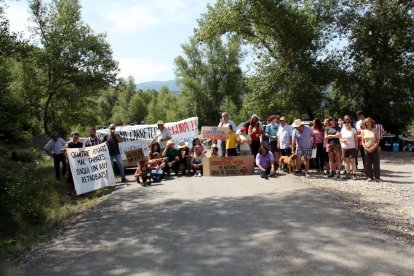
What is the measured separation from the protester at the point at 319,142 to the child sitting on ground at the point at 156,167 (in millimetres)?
4968

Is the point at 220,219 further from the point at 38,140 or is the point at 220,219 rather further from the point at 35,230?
the point at 38,140

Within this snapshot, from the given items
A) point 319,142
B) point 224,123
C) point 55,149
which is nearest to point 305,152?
point 319,142

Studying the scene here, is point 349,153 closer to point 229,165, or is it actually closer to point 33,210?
point 229,165

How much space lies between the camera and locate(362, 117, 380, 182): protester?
39.2ft

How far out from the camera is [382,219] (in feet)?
24.5

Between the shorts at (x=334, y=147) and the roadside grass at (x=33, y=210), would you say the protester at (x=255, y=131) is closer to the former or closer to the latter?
the shorts at (x=334, y=147)

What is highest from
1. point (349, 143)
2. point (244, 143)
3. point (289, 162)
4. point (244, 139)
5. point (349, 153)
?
point (244, 139)

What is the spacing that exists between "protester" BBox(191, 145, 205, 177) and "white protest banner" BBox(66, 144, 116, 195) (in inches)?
112

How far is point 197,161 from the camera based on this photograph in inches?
573

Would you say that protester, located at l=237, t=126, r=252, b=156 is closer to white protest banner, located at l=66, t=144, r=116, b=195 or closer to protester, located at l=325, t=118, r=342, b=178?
protester, located at l=325, t=118, r=342, b=178

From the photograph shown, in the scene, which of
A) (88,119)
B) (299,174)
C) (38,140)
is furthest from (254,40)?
(88,119)

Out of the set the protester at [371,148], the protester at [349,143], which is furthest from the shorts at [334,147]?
the protester at [371,148]

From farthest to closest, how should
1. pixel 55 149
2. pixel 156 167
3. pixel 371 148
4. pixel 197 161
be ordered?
pixel 197 161, pixel 55 149, pixel 156 167, pixel 371 148

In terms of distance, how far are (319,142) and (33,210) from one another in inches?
338
